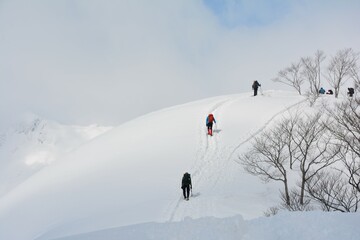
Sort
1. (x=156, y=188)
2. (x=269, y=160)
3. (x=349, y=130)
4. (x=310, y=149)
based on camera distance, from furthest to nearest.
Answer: (x=310, y=149) → (x=269, y=160) → (x=156, y=188) → (x=349, y=130)

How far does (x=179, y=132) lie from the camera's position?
31.2 metres

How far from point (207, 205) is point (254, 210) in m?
2.65

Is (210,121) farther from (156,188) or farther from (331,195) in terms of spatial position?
(331,195)

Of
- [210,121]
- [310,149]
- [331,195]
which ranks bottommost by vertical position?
[331,195]

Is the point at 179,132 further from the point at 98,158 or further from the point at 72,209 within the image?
the point at 72,209

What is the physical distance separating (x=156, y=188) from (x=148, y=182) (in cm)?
153

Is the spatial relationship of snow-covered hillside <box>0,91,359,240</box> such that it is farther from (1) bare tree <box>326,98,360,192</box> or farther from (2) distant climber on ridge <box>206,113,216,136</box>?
(1) bare tree <box>326,98,360,192</box>

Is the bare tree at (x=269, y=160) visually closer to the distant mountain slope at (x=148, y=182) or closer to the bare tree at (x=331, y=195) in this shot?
the distant mountain slope at (x=148, y=182)

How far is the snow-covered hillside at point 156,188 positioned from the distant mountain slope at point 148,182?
7cm

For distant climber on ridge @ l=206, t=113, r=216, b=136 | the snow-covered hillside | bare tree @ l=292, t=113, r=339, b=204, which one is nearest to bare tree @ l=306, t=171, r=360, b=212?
bare tree @ l=292, t=113, r=339, b=204

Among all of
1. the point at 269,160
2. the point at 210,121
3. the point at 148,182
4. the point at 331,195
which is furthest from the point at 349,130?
the point at 210,121

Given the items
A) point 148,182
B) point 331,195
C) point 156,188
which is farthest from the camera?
point 148,182

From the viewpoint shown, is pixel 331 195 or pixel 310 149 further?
pixel 310 149

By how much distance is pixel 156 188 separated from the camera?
1930 cm
